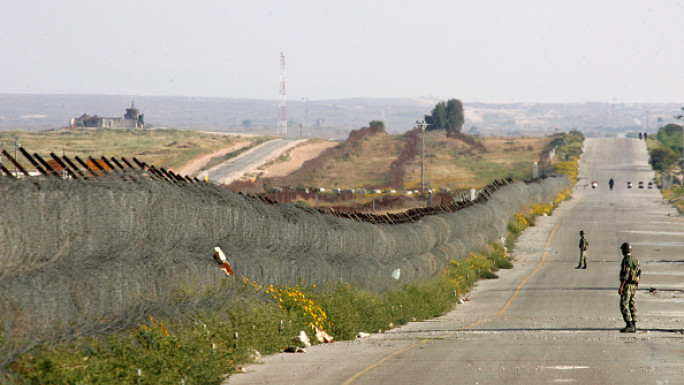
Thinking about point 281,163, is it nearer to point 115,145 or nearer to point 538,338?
point 115,145

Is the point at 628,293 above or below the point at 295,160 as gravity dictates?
above

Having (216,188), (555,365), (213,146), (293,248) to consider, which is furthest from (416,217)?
(213,146)

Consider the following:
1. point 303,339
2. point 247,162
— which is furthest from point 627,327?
point 247,162

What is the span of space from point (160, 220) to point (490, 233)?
137ft

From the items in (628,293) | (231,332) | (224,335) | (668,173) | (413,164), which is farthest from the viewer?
(413,164)

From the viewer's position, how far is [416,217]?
40.6 metres

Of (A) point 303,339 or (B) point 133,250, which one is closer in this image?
(B) point 133,250

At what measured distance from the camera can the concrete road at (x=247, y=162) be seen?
436 feet

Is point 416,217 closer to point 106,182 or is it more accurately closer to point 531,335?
point 531,335

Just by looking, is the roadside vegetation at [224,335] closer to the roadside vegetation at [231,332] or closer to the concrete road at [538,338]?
the roadside vegetation at [231,332]

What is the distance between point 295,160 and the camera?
169 m

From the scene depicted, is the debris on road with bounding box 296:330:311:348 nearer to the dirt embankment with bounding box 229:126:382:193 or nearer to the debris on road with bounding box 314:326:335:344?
the debris on road with bounding box 314:326:335:344

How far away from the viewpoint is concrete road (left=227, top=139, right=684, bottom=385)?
634 inches

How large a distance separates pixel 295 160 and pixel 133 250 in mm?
152996
